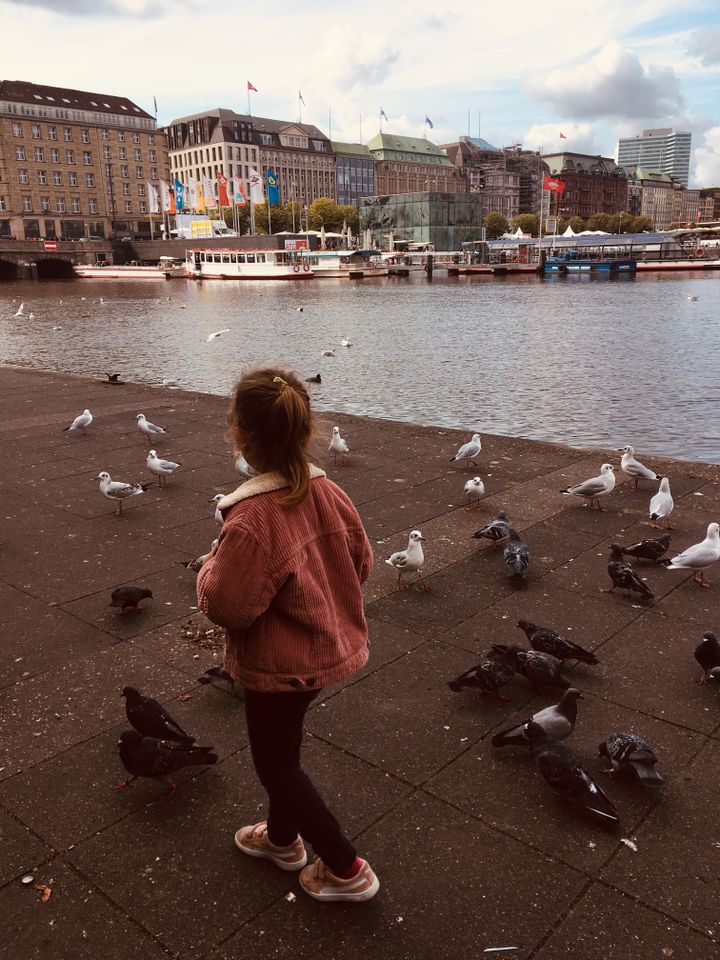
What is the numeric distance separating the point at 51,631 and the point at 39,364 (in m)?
22.1

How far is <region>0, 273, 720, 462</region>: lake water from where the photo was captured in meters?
16.5

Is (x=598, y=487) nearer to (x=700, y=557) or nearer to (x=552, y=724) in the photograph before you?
(x=700, y=557)

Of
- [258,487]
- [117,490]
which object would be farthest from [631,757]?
[117,490]

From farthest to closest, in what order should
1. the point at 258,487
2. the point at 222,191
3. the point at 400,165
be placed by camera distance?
the point at 400,165 → the point at 222,191 → the point at 258,487

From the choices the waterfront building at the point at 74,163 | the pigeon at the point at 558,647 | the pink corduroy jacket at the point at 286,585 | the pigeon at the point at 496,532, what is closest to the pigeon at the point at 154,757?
the pink corduroy jacket at the point at 286,585

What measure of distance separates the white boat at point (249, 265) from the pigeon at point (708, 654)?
92.3 meters

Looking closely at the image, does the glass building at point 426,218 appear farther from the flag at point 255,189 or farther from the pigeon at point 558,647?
the pigeon at point 558,647

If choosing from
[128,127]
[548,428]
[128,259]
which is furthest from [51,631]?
[128,127]

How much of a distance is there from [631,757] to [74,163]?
5168 inches

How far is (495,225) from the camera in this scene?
16050 cm

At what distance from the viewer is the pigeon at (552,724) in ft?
12.7

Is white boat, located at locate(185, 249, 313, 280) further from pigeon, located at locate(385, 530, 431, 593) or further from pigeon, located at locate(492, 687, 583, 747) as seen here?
pigeon, located at locate(492, 687, 583, 747)

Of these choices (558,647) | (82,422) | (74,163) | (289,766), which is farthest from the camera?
(74,163)

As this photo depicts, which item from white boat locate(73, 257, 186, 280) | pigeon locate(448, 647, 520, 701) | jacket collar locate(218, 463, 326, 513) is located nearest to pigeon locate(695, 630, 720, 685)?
pigeon locate(448, 647, 520, 701)
